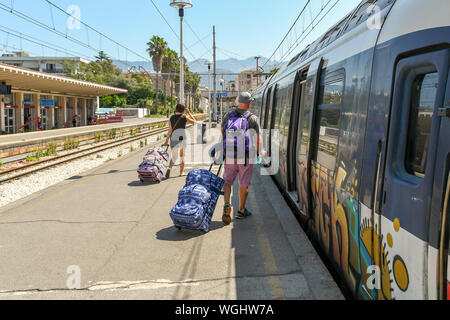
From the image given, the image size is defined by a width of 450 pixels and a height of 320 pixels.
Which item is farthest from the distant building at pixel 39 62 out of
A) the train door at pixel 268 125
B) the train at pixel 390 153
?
the train at pixel 390 153

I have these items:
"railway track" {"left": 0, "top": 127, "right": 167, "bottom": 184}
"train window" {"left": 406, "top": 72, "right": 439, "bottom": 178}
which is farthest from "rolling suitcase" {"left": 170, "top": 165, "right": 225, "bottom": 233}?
"railway track" {"left": 0, "top": 127, "right": 167, "bottom": 184}

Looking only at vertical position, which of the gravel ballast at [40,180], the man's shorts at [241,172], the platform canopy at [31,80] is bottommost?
the gravel ballast at [40,180]

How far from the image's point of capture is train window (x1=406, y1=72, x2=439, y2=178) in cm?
238

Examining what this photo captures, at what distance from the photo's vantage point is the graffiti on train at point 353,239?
260cm

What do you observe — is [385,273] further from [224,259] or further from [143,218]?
[143,218]

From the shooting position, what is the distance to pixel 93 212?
7.04m

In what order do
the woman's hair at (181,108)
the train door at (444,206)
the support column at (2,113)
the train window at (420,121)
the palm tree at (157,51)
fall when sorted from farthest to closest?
the palm tree at (157,51)
the support column at (2,113)
the woman's hair at (181,108)
the train window at (420,121)
the train door at (444,206)

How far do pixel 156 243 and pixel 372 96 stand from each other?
3.46 m

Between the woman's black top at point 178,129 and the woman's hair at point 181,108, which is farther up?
the woman's hair at point 181,108

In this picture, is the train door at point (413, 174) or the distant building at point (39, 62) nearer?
the train door at point (413, 174)

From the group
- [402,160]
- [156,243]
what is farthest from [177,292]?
[402,160]

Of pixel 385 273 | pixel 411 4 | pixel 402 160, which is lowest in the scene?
pixel 385 273

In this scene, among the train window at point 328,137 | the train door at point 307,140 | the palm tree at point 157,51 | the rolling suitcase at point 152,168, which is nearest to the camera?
the train window at point 328,137

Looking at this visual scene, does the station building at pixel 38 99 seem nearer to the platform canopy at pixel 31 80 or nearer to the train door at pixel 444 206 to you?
the platform canopy at pixel 31 80
